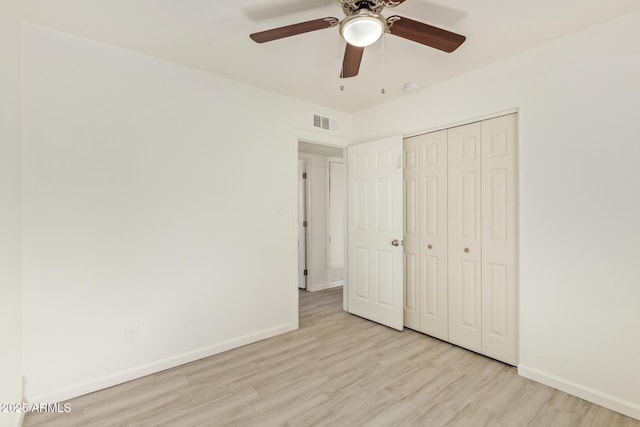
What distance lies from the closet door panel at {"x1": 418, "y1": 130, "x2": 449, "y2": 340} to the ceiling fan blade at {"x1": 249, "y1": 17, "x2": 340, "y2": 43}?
71.8 inches

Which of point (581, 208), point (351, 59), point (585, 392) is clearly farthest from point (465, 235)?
point (351, 59)

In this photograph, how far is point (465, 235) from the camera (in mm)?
2793

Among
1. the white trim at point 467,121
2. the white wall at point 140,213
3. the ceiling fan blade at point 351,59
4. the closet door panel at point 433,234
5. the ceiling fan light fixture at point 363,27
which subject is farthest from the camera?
the closet door panel at point 433,234

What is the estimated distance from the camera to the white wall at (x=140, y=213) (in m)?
2.00

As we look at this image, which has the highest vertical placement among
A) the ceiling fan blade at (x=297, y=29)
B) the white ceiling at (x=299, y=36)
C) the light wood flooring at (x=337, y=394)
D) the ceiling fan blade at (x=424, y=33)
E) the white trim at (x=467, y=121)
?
the white ceiling at (x=299, y=36)

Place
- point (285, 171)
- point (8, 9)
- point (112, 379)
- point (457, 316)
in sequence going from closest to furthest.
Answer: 1. point (8, 9)
2. point (112, 379)
3. point (457, 316)
4. point (285, 171)

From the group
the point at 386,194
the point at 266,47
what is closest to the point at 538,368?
the point at 386,194

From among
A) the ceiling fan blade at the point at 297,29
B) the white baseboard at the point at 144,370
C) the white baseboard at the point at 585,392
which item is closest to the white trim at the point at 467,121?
the ceiling fan blade at the point at 297,29

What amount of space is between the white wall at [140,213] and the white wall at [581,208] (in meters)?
2.19

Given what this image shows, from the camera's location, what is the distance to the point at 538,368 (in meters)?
2.28

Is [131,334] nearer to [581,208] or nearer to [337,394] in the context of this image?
[337,394]

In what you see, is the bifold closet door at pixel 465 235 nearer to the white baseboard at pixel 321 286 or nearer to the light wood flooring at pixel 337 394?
the light wood flooring at pixel 337 394

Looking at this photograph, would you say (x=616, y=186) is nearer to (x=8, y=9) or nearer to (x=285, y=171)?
(x=285, y=171)

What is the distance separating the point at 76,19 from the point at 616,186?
365 centimetres
